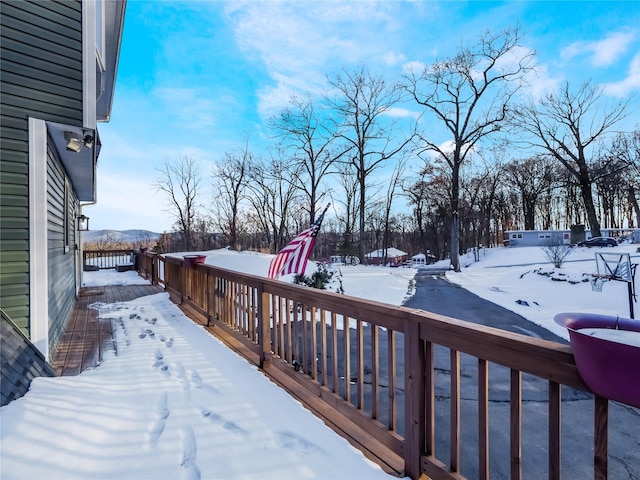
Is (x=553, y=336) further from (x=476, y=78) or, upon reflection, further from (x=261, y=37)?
(x=476, y=78)

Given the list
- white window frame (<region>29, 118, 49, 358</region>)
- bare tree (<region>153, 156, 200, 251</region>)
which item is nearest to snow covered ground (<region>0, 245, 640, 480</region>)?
white window frame (<region>29, 118, 49, 358</region>)

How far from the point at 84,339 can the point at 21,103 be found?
2.67m

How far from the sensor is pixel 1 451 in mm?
1773

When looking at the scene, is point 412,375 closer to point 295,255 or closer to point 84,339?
point 295,255

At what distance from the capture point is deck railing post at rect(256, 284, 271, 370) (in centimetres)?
309

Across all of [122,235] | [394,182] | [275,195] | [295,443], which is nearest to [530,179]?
[394,182]

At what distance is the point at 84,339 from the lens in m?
4.16

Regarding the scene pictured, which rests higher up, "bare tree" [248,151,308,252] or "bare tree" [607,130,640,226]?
"bare tree" [607,130,640,226]

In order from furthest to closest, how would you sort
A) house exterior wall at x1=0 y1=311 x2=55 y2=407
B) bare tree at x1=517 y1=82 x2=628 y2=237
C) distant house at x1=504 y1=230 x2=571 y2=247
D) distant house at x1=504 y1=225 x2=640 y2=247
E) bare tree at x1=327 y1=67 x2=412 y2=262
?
distant house at x1=504 y1=230 x2=571 y2=247, distant house at x1=504 y1=225 x2=640 y2=247, bare tree at x1=517 y1=82 x2=628 y2=237, bare tree at x1=327 y1=67 x2=412 y2=262, house exterior wall at x1=0 y1=311 x2=55 y2=407

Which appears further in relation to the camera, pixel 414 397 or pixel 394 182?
pixel 394 182

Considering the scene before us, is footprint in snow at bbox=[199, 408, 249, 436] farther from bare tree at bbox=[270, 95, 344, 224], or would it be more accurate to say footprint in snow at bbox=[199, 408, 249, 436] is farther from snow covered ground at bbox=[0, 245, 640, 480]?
bare tree at bbox=[270, 95, 344, 224]

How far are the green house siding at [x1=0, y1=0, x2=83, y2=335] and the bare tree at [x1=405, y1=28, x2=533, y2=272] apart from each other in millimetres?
17164

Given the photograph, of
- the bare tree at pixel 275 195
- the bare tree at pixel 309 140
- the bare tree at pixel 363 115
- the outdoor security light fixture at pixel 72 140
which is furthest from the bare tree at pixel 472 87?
the outdoor security light fixture at pixel 72 140

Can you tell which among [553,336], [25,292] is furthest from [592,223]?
[25,292]
